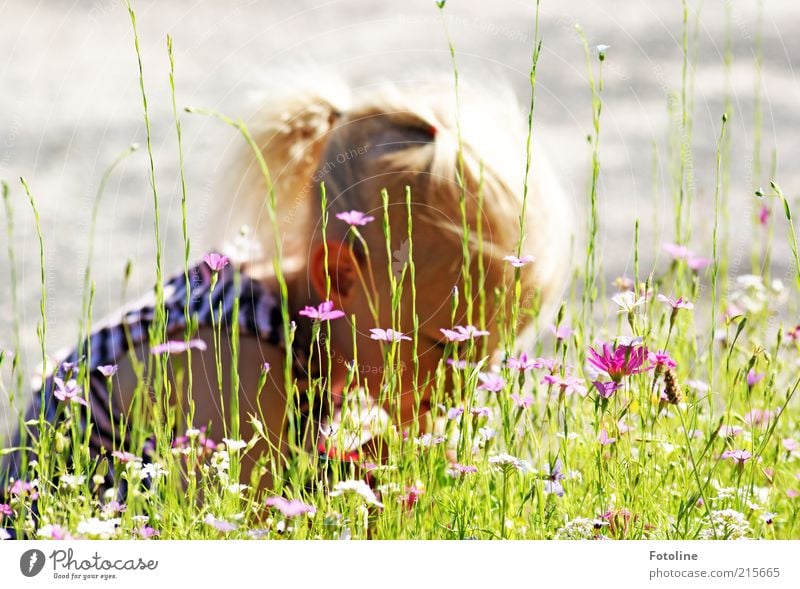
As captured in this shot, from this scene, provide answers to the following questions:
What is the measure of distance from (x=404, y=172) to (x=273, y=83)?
15 centimetres

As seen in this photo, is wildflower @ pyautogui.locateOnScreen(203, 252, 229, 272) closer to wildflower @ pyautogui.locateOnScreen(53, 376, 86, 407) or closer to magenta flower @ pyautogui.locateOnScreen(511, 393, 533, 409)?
wildflower @ pyautogui.locateOnScreen(53, 376, 86, 407)

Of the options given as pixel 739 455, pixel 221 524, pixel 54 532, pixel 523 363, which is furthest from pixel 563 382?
pixel 54 532

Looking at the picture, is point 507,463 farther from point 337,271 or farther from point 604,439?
point 337,271

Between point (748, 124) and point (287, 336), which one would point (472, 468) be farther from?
point (748, 124)

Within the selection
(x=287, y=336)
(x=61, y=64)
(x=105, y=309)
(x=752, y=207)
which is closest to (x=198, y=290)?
(x=105, y=309)

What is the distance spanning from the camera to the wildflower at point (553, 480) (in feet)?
2.10

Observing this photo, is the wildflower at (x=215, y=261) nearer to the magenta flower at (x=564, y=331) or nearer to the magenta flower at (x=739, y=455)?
the magenta flower at (x=564, y=331)

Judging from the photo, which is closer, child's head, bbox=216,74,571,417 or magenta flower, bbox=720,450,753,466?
magenta flower, bbox=720,450,753,466

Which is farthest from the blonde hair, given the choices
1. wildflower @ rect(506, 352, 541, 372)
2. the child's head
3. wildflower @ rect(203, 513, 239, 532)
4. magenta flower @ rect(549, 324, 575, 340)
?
wildflower @ rect(203, 513, 239, 532)

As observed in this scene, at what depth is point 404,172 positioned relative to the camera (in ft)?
2.89

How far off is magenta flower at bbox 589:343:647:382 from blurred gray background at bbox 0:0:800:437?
0.19m

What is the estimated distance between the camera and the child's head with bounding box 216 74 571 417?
0.87 meters

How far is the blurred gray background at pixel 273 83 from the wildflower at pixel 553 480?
0.23 meters
